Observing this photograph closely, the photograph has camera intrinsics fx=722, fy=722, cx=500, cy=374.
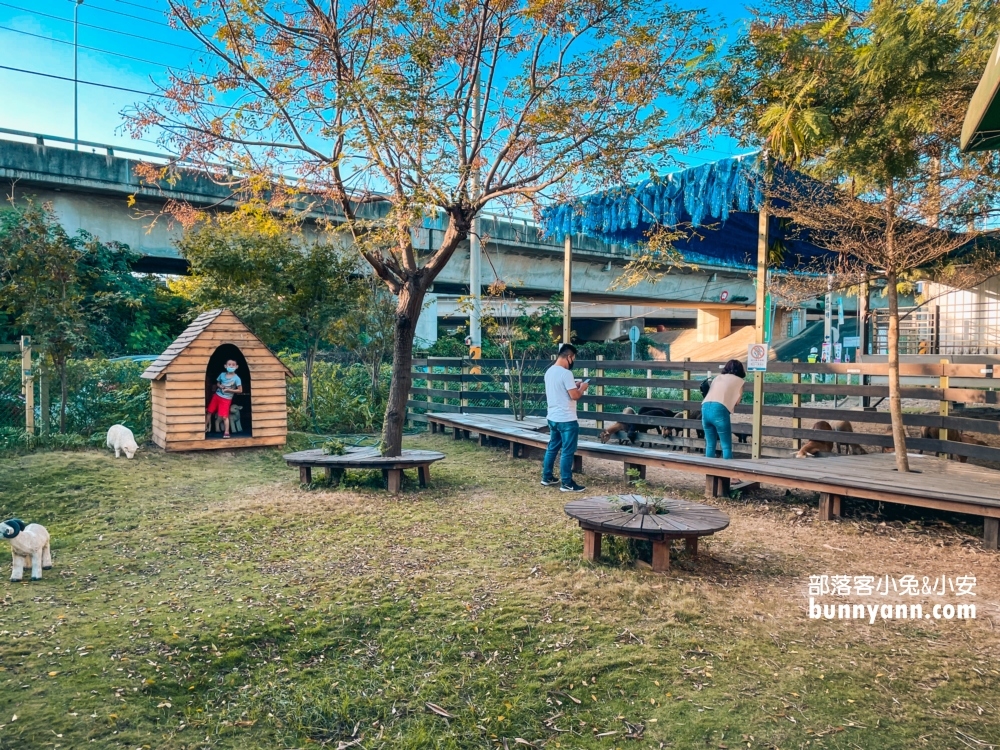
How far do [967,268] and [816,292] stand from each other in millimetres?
2438

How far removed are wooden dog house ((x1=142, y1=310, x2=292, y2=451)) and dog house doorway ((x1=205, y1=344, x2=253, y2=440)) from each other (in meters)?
0.07

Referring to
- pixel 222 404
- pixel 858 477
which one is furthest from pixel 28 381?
pixel 858 477

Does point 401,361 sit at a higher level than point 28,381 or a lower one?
higher

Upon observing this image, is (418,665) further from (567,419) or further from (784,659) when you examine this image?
(567,419)

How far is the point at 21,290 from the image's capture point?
966cm

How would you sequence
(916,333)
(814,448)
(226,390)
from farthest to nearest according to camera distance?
(916,333), (226,390), (814,448)

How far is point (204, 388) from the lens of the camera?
10242 millimetres

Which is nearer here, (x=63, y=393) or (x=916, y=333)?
(x=63, y=393)

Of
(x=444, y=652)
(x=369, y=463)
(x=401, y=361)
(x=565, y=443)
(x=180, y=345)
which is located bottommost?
(x=444, y=652)

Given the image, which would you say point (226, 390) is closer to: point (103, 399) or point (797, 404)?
point (103, 399)

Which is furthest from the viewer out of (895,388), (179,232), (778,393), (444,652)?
(179,232)

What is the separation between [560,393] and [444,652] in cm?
437

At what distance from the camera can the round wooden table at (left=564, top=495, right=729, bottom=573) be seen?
5023mm

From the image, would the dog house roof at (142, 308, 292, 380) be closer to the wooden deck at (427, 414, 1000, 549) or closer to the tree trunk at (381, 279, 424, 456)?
the tree trunk at (381, 279, 424, 456)
